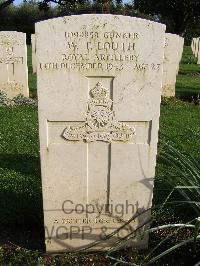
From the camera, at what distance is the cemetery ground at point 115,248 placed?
136 inches

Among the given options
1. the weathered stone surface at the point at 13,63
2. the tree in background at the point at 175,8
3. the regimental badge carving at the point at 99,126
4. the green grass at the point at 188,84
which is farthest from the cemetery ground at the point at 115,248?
the tree in background at the point at 175,8

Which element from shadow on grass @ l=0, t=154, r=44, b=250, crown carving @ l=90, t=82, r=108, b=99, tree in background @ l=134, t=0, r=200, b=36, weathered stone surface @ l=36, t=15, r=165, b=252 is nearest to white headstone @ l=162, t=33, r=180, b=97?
shadow on grass @ l=0, t=154, r=44, b=250

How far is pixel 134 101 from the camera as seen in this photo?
324 cm

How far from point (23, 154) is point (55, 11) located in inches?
1373

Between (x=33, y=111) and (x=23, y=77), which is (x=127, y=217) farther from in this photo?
(x=23, y=77)

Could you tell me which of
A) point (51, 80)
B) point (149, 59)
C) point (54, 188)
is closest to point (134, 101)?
point (149, 59)

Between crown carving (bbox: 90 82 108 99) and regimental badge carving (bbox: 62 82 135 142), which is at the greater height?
crown carving (bbox: 90 82 108 99)

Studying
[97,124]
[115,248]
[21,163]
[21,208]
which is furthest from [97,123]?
[21,163]

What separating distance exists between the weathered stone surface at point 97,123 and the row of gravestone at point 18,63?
696 centimetres

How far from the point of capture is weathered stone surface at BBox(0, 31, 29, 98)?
9.97m

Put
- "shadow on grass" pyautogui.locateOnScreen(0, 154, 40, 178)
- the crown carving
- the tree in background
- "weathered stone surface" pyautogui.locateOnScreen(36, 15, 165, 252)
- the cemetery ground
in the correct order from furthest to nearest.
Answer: the tree in background
"shadow on grass" pyautogui.locateOnScreen(0, 154, 40, 178)
the cemetery ground
the crown carving
"weathered stone surface" pyautogui.locateOnScreen(36, 15, 165, 252)

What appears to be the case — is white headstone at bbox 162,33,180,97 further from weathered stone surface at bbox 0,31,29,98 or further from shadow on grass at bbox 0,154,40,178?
shadow on grass at bbox 0,154,40,178

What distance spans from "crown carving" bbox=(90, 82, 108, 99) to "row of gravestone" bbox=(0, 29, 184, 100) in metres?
7.01

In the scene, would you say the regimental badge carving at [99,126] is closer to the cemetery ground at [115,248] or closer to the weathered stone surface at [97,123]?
the weathered stone surface at [97,123]
